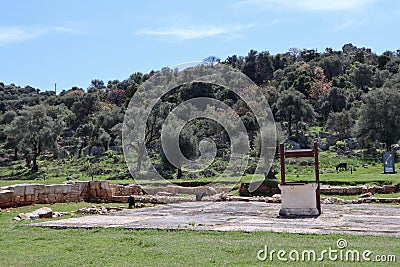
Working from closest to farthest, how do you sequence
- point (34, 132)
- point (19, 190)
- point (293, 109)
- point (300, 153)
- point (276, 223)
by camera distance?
1. point (276, 223)
2. point (300, 153)
3. point (19, 190)
4. point (34, 132)
5. point (293, 109)

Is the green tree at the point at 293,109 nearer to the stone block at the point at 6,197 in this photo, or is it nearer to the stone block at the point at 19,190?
the stone block at the point at 19,190

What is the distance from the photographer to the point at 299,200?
14305 millimetres

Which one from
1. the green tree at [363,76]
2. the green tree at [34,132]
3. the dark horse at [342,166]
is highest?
the green tree at [363,76]

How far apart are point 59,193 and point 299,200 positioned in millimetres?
11359

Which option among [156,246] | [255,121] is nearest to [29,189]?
[156,246]

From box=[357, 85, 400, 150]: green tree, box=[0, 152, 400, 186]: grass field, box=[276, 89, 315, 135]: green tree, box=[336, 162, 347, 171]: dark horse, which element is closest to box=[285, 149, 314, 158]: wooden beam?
box=[0, 152, 400, 186]: grass field

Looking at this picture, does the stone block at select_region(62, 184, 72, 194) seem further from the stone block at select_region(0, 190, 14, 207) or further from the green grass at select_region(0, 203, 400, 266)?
the green grass at select_region(0, 203, 400, 266)

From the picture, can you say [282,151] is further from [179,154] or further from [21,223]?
[179,154]

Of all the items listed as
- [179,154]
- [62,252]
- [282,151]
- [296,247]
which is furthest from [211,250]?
[179,154]

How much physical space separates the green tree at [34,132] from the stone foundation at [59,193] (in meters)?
29.5

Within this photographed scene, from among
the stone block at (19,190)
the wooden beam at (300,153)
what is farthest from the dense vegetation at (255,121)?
the wooden beam at (300,153)

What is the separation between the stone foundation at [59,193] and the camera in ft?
60.5

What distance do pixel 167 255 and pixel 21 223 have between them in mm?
7027

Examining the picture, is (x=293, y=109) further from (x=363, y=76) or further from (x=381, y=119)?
(x=363, y=76)
